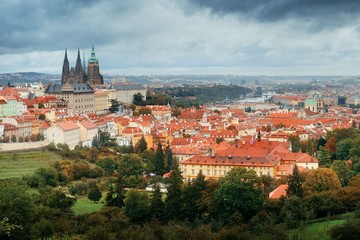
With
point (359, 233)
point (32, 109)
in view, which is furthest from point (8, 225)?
point (32, 109)

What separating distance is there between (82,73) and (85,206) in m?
65.6

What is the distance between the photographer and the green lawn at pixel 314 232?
2880cm

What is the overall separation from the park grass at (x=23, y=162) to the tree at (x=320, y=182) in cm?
2232

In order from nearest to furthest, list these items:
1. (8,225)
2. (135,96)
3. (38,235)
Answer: (8,225), (38,235), (135,96)

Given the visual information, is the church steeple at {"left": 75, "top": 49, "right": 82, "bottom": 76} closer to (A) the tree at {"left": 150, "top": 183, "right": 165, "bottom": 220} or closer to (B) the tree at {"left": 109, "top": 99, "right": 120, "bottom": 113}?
(B) the tree at {"left": 109, "top": 99, "right": 120, "bottom": 113}

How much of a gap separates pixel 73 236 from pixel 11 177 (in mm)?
22096

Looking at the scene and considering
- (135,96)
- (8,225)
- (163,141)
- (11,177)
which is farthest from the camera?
(135,96)

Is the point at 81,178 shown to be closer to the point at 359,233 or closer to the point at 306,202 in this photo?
the point at 306,202

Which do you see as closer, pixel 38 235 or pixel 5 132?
pixel 38 235

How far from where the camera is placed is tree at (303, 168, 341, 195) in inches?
1603

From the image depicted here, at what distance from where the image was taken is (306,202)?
3506 centimetres

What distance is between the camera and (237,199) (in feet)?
118

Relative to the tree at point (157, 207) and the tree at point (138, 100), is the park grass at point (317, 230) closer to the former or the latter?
the tree at point (157, 207)

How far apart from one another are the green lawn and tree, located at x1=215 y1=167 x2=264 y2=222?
169 inches
